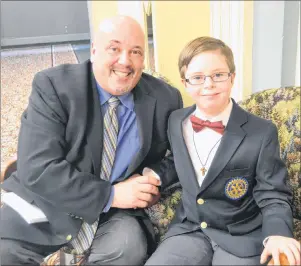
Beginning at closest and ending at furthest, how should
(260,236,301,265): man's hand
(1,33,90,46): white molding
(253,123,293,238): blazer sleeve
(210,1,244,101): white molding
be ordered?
(260,236,301,265): man's hand < (253,123,293,238): blazer sleeve < (1,33,90,46): white molding < (210,1,244,101): white molding

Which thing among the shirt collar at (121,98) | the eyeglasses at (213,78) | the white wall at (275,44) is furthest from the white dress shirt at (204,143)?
the white wall at (275,44)

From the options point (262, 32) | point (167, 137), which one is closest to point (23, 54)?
point (167, 137)

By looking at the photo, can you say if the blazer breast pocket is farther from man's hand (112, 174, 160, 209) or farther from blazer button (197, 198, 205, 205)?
blazer button (197, 198, 205, 205)

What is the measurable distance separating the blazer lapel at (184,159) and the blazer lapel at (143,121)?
0.09 m

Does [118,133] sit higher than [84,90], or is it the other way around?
[84,90]

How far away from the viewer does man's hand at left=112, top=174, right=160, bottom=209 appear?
4.38 ft

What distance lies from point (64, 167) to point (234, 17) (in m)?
1.19

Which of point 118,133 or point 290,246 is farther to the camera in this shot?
point 118,133

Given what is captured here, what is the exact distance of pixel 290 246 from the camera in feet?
3.30

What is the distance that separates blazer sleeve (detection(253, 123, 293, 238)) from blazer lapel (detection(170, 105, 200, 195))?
0.62ft

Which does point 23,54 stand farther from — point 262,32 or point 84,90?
point 262,32

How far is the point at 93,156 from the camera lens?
134cm

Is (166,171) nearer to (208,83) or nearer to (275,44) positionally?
(208,83)

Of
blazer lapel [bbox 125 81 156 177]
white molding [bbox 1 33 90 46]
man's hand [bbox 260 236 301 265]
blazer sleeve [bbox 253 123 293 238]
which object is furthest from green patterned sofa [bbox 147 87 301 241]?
white molding [bbox 1 33 90 46]
